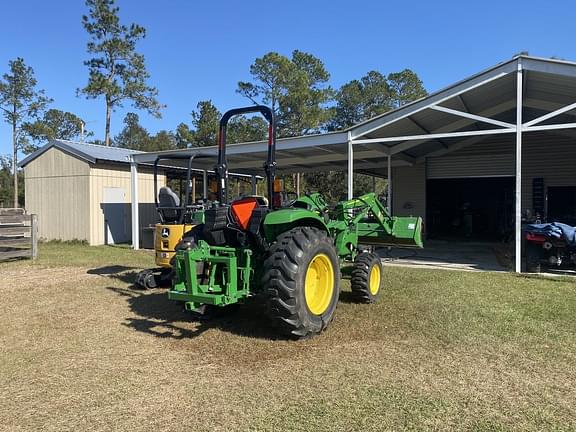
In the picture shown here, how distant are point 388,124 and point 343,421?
28.5 feet

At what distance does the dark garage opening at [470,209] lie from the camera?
18703mm

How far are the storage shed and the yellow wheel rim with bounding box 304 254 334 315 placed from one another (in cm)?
1247

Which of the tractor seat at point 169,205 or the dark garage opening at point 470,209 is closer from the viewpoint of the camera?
the tractor seat at point 169,205

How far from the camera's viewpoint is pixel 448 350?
4801 mm

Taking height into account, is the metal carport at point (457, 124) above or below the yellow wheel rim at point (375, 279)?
above

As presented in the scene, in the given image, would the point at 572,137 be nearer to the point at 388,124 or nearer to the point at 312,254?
the point at 388,124

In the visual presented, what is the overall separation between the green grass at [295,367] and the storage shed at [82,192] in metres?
9.93

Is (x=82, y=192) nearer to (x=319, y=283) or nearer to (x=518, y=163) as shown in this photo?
(x=319, y=283)

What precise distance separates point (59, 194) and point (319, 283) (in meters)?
14.8

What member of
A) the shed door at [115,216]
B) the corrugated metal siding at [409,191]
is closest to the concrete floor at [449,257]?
the corrugated metal siding at [409,191]

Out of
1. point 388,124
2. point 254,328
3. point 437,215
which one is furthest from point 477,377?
point 437,215

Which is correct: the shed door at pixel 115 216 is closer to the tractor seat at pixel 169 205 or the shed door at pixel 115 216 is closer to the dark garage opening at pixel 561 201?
the tractor seat at pixel 169 205

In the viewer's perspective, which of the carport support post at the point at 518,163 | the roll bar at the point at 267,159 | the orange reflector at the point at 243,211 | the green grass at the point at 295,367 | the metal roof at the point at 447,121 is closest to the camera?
the green grass at the point at 295,367

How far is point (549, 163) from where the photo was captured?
607 inches
